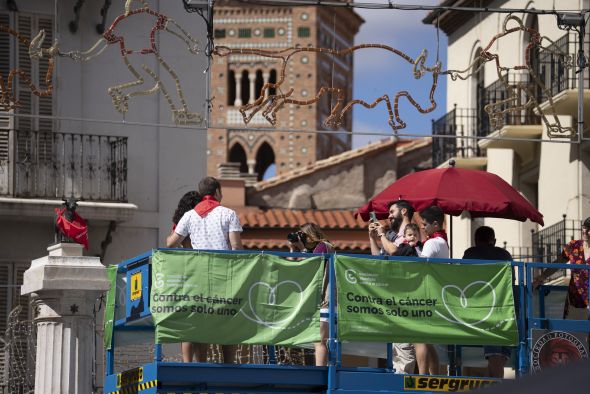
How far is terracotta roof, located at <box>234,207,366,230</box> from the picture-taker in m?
36.2

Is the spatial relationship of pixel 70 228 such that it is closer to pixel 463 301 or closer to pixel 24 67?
pixel 463 301

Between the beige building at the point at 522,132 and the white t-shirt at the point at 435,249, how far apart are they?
37.1 ft

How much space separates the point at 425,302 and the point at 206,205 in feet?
6.43

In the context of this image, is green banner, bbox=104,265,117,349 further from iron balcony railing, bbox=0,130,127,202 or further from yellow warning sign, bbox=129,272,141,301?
iron balcony railing, bbox=0,130,127,202

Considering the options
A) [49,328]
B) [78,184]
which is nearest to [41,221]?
[78,184]

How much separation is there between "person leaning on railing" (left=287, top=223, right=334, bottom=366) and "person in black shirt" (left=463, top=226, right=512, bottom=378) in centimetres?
128

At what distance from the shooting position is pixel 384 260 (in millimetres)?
12648

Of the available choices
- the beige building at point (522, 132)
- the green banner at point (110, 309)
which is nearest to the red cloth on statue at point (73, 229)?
the green banner at point (110, 309)

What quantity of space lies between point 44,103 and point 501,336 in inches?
463

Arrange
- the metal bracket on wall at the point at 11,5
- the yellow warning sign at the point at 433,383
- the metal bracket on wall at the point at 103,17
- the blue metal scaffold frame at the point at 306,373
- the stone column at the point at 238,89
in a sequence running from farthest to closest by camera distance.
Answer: the stone column at the point at 238,89 < the metal bracket on wall at the point at 103,17 < the metal bracket on wall at the point at 11,5 < the yellow warning sign at the point at 433,383 < the blue metal scaffold frame at the point at 306,373

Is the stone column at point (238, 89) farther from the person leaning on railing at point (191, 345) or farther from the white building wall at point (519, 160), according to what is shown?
the person leaning on railing at point (191, 345)

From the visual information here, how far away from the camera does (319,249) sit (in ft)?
43.1

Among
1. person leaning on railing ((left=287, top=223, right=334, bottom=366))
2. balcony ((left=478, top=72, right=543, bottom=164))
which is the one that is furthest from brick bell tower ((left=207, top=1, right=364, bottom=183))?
person leaning on railing ((left=287, top=223, right=334, bottom=366))

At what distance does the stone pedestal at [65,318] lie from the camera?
14.8 m
